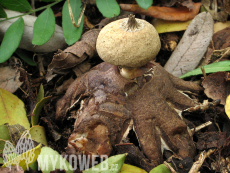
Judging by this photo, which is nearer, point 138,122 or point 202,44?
point 138,122

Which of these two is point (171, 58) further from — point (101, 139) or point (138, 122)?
point (101, 139)

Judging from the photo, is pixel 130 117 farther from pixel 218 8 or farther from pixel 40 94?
pixel 218 8

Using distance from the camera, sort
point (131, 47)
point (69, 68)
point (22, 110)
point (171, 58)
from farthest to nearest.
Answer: point (171, 58), point (69, 68), point (22, 110), point (131, 47)

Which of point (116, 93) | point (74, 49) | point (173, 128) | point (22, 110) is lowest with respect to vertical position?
point (173, 128)

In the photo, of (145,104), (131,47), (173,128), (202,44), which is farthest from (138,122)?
(202,44)

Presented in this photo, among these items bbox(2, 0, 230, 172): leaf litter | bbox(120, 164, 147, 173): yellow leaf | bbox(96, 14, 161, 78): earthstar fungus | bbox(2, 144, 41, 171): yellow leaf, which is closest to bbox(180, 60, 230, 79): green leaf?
bbox(2, 0, 230, 172): leaf litter

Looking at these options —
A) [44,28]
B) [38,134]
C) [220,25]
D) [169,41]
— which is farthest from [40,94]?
[220,25]
